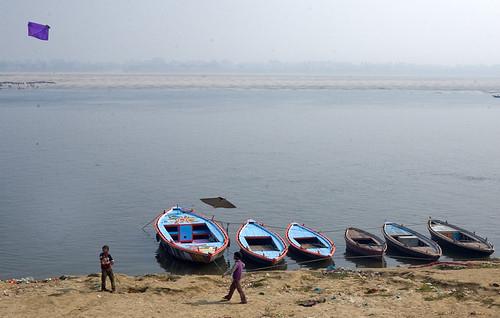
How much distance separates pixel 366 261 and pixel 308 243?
2.71 meters

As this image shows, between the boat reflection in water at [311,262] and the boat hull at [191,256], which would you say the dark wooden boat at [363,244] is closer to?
the boat reflection in water at [311,262]

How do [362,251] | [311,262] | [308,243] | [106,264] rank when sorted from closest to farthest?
[106,264] → [311,262] → [362,251] → [308,243]

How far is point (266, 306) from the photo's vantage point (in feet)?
51.8

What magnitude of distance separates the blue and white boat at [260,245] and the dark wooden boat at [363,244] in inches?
128

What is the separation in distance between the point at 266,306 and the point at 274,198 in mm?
21341

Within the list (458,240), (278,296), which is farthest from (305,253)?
(278,296)

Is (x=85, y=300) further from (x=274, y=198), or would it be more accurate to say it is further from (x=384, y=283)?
(x=274, y=198)

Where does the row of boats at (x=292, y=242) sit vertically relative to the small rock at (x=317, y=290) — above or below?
below

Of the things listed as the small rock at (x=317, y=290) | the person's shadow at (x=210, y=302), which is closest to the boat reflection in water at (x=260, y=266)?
the small rock at (x=317, y=290)

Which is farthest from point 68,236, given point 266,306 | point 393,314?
point 393,314

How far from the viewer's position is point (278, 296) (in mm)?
17031

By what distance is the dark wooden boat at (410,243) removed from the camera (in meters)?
26.2

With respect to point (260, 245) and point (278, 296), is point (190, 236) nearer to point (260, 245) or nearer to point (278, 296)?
point (260, 245)

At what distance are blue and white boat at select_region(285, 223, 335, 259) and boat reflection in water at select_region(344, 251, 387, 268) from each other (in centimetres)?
125
